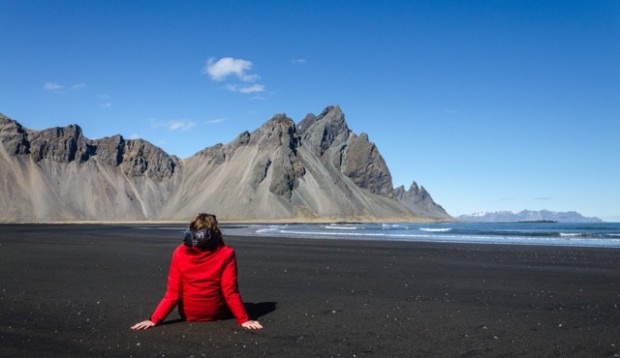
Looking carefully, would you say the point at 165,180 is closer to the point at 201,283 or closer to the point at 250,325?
the point at 201,283

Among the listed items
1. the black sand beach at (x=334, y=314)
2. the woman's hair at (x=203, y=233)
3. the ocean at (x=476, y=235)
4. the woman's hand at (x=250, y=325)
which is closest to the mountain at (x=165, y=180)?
the ocean at (x=476, y=235)

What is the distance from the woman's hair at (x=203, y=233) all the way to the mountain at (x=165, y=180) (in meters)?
139

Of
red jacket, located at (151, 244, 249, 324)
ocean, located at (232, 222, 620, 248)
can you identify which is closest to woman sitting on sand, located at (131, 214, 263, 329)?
red jacket, located at (151, 244, 249, 324)

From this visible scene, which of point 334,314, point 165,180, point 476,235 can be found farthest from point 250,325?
point 165,180

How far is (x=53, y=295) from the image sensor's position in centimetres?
1055

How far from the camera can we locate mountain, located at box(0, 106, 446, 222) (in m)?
148

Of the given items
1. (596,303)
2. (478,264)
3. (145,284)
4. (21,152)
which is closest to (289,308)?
(145,284)

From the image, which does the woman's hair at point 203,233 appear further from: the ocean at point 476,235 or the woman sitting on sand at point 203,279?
A: the ocean at point 476,235

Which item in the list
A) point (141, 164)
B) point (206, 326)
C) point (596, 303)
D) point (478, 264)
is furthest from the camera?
point (141, 164)

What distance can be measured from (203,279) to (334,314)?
2.37 m

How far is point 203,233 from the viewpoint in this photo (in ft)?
25.0

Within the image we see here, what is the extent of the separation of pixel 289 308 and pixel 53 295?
15.8ft

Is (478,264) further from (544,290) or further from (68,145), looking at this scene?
(68,145)

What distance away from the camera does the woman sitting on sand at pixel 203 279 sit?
25.1ft
